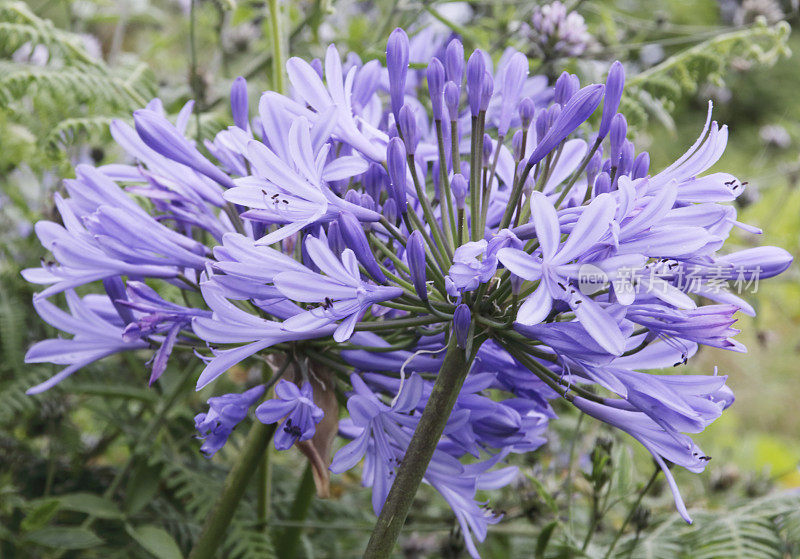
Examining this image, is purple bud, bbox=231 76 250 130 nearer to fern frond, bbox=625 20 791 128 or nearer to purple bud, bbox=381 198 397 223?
purple bud, bbox=381 198 397 223

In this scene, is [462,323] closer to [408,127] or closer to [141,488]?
[408,127]

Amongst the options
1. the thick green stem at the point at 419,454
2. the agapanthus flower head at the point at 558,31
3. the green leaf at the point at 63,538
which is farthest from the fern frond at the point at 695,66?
the green leaf at the point at 63,538

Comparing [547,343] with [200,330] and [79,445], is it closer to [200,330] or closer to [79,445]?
[200,330]

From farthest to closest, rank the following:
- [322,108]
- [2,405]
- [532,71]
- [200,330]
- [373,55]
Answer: [532,71]
[373,55]
[2,405]
[322,108]
[200,330]

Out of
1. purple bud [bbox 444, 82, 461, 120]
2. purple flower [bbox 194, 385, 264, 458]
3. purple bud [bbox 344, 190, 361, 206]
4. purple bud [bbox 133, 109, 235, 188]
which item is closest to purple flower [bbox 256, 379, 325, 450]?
purple flower [bbox 194, 385, 264, 458]

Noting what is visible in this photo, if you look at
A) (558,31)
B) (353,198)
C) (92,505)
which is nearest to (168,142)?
(353,198)

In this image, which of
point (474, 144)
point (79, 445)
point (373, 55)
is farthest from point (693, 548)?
point (79, 445)

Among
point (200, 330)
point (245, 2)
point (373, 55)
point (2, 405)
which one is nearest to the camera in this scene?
point (200, 330)

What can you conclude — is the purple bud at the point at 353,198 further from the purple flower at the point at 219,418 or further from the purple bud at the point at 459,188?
the purple flower at the point at 219,418

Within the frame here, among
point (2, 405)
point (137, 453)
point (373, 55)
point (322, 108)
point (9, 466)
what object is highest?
point (322, 108)
